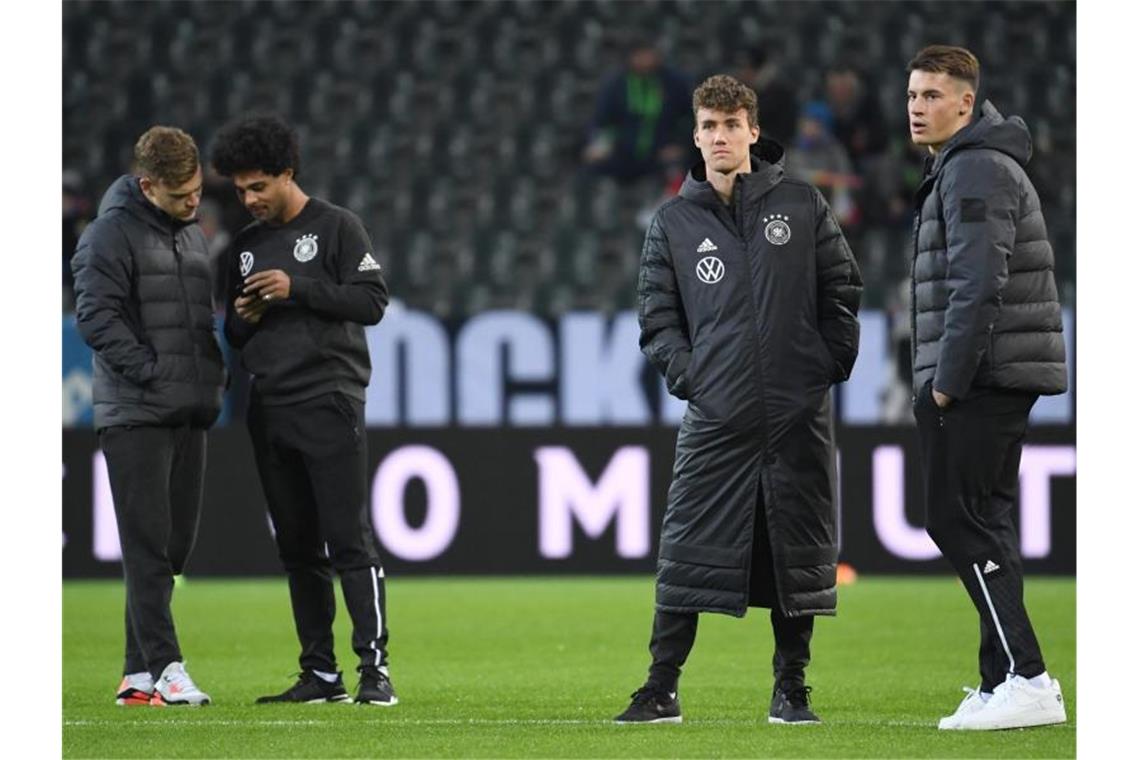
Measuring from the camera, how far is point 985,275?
5258mm

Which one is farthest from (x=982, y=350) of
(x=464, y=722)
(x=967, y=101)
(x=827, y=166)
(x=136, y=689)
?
(x=827, y=166)

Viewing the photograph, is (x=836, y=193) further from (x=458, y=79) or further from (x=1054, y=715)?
(x=1054, y=715)

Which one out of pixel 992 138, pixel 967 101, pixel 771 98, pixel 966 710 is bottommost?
pixel 966 710

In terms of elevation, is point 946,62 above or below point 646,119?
below

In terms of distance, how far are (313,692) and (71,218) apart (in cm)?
824

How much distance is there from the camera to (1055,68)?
1513 cm

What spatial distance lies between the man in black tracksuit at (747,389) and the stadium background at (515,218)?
18.5 feet

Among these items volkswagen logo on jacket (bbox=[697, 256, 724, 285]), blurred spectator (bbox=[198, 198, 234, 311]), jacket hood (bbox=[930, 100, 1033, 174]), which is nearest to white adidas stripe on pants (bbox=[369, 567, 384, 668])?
volkswagen logo on jacket (bbox=[697, 256, 724, 285])

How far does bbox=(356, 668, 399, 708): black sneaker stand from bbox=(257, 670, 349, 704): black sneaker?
140mm

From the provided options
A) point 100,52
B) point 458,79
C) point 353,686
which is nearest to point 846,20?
point 458,79

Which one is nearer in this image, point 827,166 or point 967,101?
point 967,101

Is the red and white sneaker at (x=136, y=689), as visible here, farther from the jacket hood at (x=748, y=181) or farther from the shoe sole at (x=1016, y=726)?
the shoe sole at (x=1016, y=726)

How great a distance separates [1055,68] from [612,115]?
3435mm

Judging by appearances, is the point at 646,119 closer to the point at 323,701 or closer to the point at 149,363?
the point at 149,363
